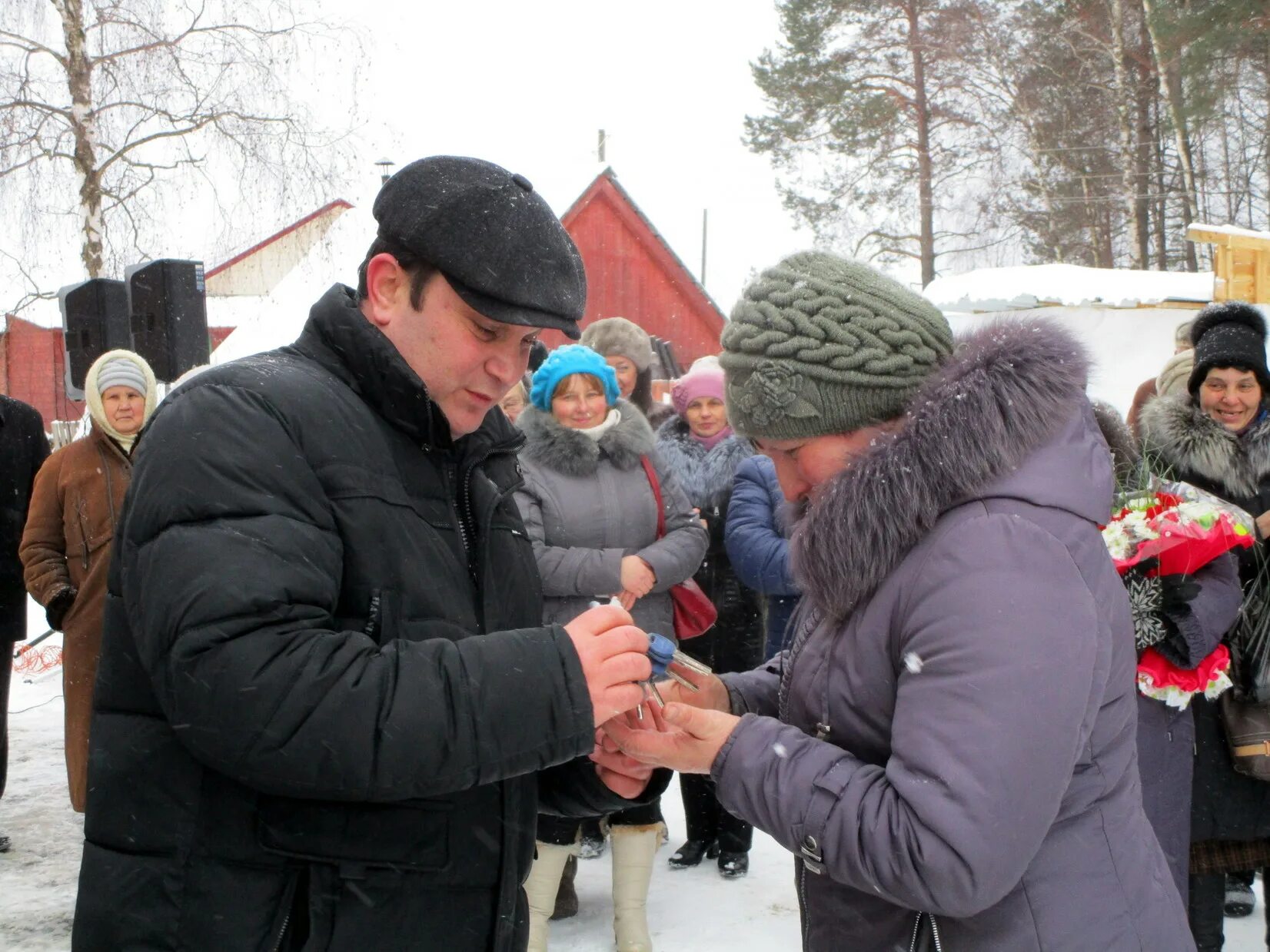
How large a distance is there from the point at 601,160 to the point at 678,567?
772 inches

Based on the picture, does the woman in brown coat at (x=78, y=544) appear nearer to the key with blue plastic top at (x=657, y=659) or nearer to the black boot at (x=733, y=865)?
the black boot at (x=733, y=865)

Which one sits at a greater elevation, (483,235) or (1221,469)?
(483,235)

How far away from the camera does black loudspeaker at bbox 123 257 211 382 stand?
657 centimetres

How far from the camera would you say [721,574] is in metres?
4.84

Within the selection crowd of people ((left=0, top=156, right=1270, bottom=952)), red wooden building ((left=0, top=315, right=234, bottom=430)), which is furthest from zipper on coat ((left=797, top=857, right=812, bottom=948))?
red wooden building ((left=0, top=315, right=234, bottom=430))

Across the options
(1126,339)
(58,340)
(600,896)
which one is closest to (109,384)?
(600,896)

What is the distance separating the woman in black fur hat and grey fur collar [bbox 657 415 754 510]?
162 cm

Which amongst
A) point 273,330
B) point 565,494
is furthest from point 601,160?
point 565,494

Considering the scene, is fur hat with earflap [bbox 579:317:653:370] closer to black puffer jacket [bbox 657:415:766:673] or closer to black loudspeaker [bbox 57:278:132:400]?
black puffer jacket [bbox 657:415:766:673]

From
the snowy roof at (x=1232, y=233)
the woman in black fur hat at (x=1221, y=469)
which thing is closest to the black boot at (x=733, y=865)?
the woman in black fur hat at (x=1221, y=469)

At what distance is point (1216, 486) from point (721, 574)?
1973 millimetres

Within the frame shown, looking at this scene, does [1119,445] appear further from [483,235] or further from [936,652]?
[483,235]

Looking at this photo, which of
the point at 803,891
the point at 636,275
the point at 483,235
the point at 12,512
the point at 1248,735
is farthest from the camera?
the point at 636,275

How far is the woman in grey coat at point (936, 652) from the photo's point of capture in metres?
1.41
